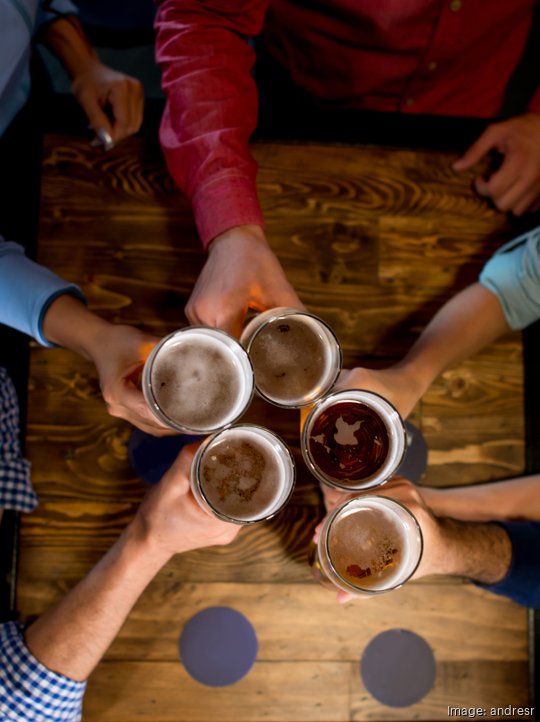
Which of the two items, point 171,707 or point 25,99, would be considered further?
point 25,99

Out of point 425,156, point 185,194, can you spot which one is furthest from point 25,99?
point 425,156

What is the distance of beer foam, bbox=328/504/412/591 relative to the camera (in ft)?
4.82

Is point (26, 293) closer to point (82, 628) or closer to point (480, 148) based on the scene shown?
point (82, 628)

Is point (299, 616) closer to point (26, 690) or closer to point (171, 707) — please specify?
point (171, 707)

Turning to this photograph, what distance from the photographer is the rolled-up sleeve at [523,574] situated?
1730 millimetres

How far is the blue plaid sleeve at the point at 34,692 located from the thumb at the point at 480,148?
6.39 feet

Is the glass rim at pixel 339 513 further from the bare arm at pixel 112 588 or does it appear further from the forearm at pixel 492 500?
the forearm at pixel 492 500

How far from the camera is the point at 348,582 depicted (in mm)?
1407

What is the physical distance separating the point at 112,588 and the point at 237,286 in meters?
0.86

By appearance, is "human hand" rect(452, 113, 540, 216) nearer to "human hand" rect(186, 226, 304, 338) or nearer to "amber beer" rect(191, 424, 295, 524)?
"human hand" rect(186, 226, 304, 338)

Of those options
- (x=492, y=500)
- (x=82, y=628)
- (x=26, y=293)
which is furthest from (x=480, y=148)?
(x=82, y=628)

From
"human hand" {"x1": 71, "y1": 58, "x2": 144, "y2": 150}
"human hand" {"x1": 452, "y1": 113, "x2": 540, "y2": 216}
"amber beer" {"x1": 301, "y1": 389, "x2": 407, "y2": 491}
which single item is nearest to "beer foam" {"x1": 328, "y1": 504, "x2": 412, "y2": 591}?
"amber beer" {"x1": 301, "y1": 389, "x2": 407, "y2": 491}

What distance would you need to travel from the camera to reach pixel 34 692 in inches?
63.9

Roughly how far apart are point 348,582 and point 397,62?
1.64 m
